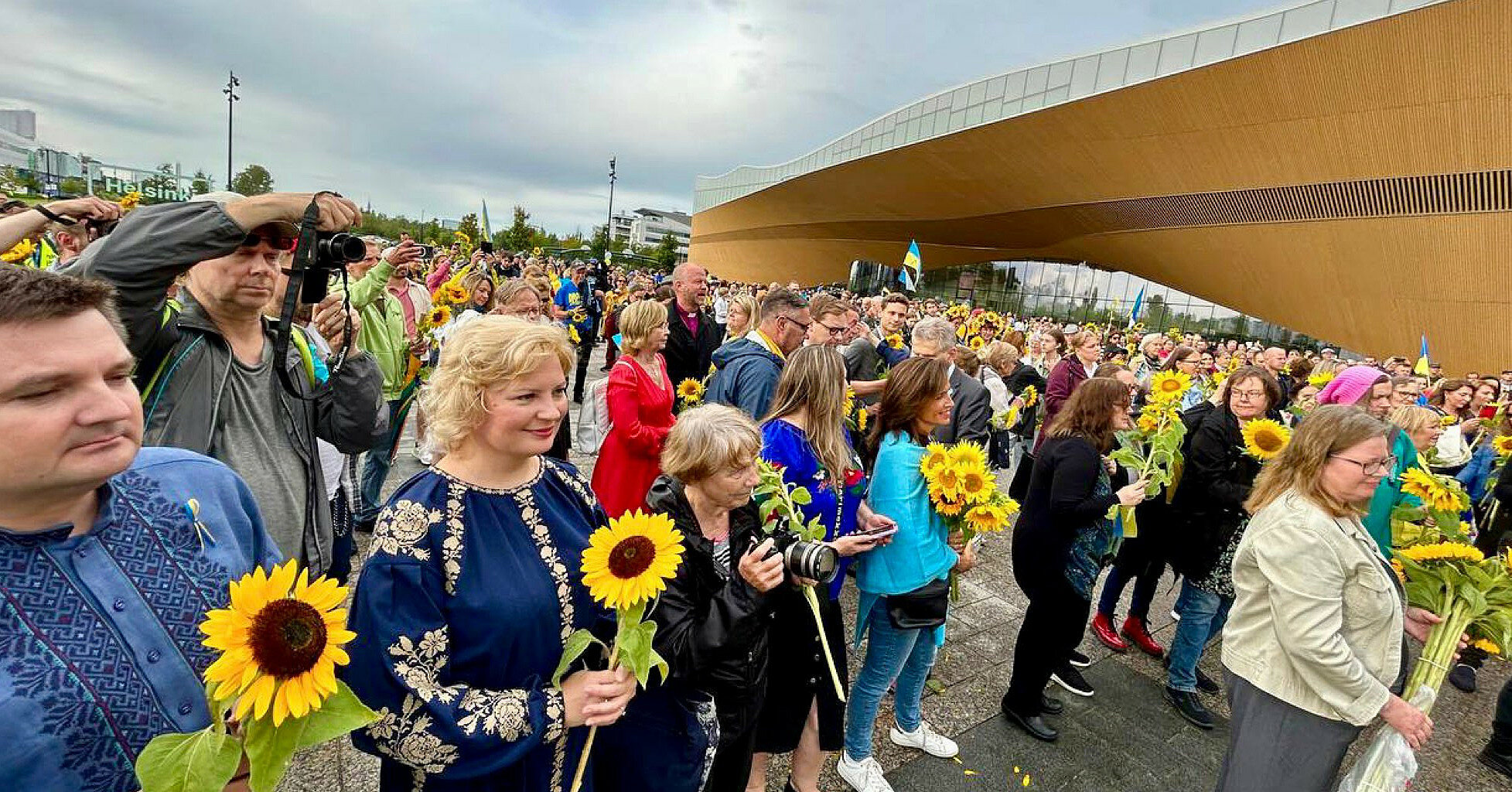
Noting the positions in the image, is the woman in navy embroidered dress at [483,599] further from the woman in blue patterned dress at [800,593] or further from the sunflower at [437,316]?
the sunflower at [437,316]

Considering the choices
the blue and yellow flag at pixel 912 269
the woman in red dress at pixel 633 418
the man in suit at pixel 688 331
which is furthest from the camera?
the blue and yellow flag at pixel 912 269

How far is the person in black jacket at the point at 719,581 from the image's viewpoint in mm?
2021

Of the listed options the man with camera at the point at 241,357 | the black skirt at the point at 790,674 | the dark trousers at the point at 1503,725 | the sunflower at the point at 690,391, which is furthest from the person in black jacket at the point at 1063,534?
the man with camera at the point at 241,357

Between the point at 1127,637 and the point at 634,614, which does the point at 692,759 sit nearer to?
the point at 634,614

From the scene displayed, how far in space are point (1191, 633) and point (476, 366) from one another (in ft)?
14.9

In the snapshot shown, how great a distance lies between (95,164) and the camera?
55.7 metres

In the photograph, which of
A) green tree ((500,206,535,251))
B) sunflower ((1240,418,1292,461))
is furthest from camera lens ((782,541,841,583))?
green tree ((500,206,535,251))

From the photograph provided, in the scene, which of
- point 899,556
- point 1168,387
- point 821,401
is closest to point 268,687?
point 821,401

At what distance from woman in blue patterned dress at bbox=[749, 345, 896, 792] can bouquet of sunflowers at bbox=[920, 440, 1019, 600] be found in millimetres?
269

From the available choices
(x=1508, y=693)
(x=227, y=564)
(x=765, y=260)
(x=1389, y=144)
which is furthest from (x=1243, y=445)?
(x=765, y=260)

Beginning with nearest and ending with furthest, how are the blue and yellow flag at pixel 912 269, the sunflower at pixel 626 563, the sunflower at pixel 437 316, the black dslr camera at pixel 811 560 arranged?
the sunflower at pixel 626 563 → the black dslr camera at pixel 811 560 → the sunflower at pixel 437 316 → the blue and yellow flag at pixel 912 269

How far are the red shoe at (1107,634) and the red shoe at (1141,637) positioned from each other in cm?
7

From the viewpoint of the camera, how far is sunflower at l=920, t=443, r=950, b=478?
303cm

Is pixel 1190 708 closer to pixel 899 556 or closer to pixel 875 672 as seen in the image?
pixel 875 672
